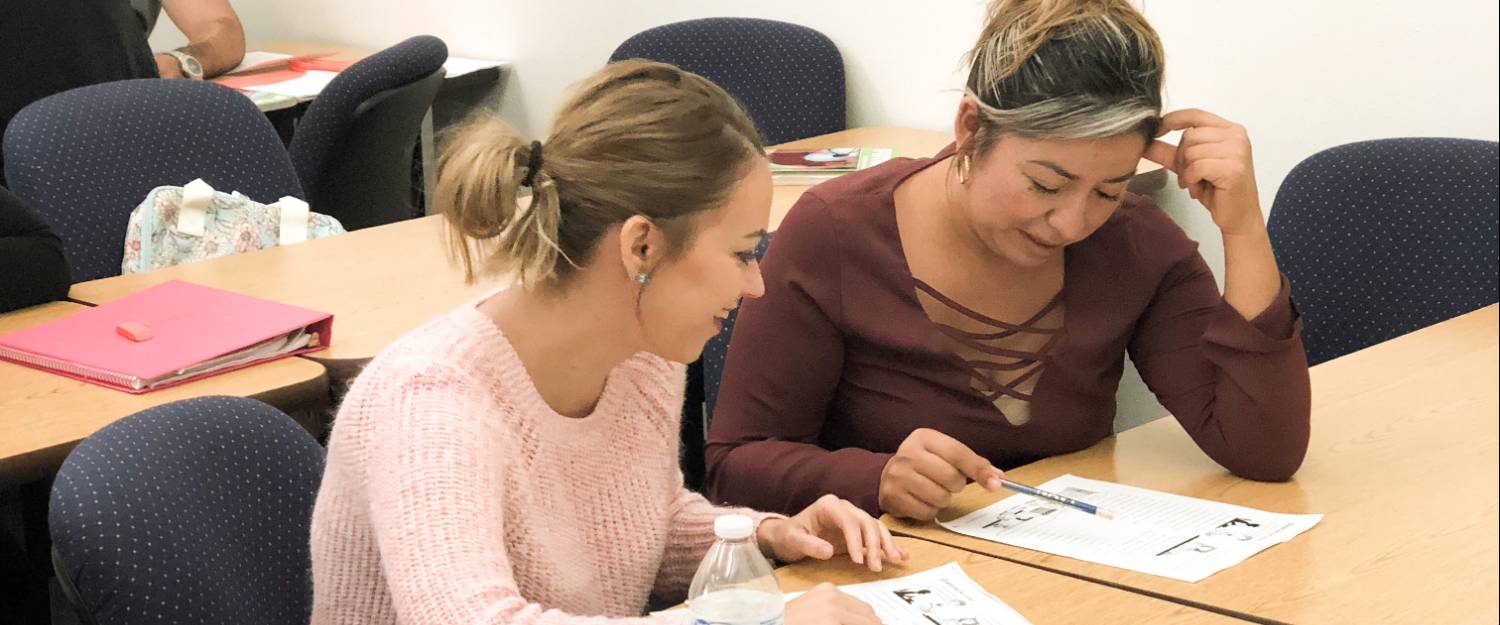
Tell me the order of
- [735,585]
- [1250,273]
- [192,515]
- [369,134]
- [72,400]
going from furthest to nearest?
1. [369,134]
2. [72,400]
3. [1250,273]
4. [192,515]
5. [735,585]

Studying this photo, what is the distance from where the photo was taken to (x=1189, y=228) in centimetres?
333

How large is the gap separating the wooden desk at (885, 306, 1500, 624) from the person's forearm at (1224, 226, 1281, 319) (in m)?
0.19

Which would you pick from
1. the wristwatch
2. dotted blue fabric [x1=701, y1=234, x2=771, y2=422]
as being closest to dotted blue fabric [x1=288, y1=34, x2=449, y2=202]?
the wristwatch

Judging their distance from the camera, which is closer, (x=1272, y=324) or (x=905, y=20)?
(x=1272, y=324)

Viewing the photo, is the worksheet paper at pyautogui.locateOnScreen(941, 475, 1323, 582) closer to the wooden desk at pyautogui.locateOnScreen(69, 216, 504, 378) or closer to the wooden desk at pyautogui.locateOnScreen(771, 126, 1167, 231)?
the wooden desk at pyautogui.locateOnScreen(69, 216, 504, 378)

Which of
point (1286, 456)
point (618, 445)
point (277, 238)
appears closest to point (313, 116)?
point (277, 238)

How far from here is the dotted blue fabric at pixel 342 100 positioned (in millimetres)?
3340

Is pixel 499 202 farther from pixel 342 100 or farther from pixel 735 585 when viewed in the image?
pixel 342 100

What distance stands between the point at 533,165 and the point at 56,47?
2053 mm

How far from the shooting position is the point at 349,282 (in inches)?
101

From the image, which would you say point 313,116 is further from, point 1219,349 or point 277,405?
point 1219,349

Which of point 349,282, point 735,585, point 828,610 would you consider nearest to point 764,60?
point 349,282

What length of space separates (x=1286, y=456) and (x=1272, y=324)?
150 millimetres

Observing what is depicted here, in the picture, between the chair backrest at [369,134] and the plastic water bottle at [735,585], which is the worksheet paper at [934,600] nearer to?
the plastic water bottle at [735,585]
